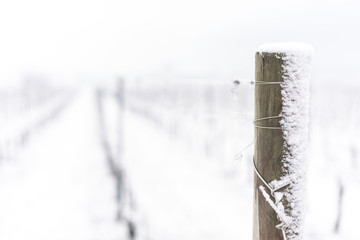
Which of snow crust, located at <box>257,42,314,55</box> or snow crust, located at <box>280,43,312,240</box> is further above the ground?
snow crust, located at <box>257,42,314,55</box>

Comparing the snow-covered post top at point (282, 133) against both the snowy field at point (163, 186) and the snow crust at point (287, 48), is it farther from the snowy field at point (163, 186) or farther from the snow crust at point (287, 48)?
the snowy field at point (163, 186)

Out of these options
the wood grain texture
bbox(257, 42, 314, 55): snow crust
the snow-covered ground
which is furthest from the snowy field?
bbox(257, 42, 314, 55): snow crust

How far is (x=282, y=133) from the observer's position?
3.55 ft

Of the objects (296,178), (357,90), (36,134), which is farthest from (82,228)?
(357,90)

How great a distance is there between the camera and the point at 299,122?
42.8 inches

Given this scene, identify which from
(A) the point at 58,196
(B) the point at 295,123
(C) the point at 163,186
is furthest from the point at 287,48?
(A) the point at 58,196

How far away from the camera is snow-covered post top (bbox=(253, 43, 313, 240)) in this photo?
106 centimetres

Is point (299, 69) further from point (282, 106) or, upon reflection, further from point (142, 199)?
point (142, 199)

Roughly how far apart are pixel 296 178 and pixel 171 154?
7.96 metres

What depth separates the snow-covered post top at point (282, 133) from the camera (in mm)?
1063

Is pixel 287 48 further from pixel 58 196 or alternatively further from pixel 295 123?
pixel 58 196

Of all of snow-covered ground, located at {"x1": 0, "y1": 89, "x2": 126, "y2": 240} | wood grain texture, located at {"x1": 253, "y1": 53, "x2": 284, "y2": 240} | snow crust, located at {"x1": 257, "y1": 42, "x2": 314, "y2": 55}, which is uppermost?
snow crust, located at {"x1": 257, "y1": 42, "x2": 314, "y2": 55}

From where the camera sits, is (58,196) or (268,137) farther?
(58,196)

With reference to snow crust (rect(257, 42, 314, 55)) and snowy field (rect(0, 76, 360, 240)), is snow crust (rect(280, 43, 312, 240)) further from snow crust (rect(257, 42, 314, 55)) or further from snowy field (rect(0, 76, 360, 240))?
snowy field (rect(0, 76, 360, 240))
